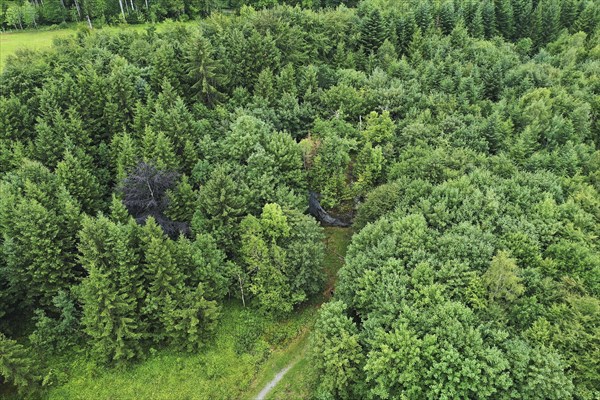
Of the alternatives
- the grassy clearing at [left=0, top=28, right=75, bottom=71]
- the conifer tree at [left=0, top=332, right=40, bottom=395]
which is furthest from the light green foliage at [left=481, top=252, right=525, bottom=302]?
the grassy clearing at [left=0, top=28, right=75, bottom=71]

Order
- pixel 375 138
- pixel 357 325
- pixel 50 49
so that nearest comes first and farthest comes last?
pixel 357 325 → pixel 375 138 → pixel 50 49

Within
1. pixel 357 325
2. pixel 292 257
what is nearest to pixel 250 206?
pixel 292 257

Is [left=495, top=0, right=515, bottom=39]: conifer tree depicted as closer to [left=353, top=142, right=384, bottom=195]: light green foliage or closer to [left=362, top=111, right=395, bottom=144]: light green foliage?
[left=362, top=111, right=395, bottom=144]: light green foliage

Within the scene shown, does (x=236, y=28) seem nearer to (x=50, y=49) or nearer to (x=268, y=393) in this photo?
(x=50, y=49)

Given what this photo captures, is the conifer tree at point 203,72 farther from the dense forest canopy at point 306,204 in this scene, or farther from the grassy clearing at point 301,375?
the grassy clearing at point 301,375

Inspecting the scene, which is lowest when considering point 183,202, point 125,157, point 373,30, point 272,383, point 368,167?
point 272,383

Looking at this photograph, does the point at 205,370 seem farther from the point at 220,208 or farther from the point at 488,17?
the point at 488,17

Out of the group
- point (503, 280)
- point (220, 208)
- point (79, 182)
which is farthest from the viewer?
point (79, 182)

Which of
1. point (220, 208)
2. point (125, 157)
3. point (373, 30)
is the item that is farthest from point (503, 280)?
point (373, 30)
